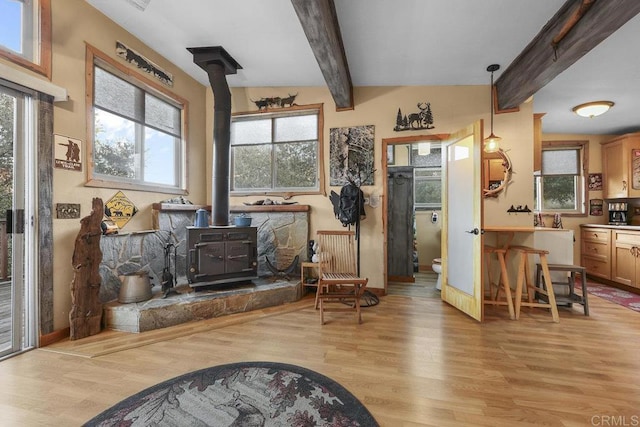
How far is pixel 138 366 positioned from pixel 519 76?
437cm

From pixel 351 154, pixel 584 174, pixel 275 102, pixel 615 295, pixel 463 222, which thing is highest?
pixel 275 102

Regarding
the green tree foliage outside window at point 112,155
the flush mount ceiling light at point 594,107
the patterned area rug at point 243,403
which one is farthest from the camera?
the flush mount ceiling light at point 594,107

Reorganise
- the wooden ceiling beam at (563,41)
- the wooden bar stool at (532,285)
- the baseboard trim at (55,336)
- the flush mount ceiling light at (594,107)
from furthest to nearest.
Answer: the flush mount ceiling light at (594,107) → the wooden bar stool at (532,285) → the baseboard trim at (55,336) → the wooden ceiling beam at (563,41)

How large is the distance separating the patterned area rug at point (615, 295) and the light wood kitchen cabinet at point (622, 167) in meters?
1.55

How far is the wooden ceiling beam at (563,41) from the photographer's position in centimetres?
183

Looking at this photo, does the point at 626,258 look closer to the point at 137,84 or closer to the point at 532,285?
the point at 532,285

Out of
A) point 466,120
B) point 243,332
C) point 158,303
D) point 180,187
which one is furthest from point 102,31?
point 466,120

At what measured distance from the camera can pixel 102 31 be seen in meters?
2.61

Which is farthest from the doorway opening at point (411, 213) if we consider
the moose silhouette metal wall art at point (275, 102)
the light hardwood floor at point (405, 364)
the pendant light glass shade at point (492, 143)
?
the moose silhouette metal wall art at point (275, 102)

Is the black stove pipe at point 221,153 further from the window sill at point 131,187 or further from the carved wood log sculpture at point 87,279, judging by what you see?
the carved wood log sculpture at point 87,279

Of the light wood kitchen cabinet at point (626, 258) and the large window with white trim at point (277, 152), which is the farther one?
the large window with white trim at point (277, 152)

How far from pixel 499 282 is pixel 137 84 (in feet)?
15.6

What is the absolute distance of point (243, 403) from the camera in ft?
5.03

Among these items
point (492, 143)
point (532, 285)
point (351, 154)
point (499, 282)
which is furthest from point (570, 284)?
point (351, 154)
